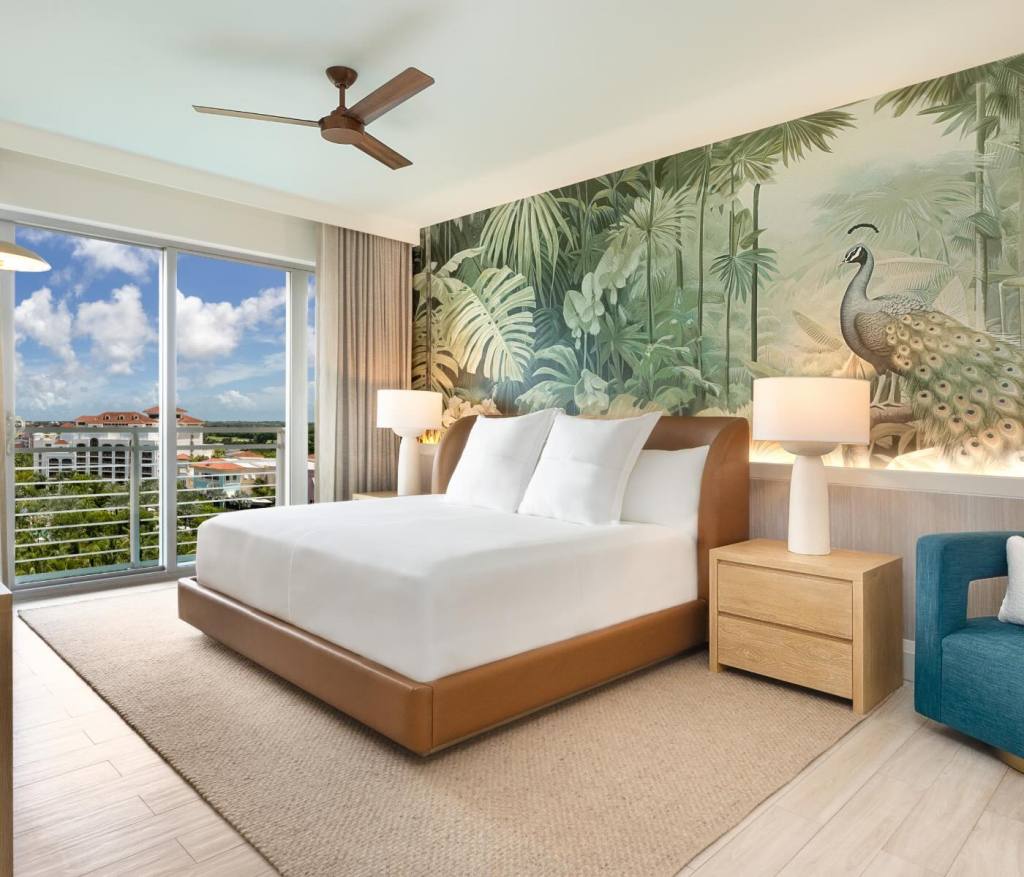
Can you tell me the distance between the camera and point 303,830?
67.9 inches

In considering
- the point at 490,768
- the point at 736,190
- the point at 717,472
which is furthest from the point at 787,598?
the point at 736,190

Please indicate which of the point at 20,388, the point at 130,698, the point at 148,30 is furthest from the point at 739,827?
the point at 20,388

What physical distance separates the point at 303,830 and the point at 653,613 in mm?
1583

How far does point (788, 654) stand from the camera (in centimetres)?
262

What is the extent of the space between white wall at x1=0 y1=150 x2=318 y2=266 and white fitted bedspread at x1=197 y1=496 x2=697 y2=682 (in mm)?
2149

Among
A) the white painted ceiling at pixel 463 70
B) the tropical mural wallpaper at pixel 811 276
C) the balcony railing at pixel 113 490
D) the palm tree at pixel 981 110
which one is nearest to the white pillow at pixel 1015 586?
the tropical mural wallpaper at pixel 811 276

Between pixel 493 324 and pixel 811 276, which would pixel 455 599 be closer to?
pixel 811 276

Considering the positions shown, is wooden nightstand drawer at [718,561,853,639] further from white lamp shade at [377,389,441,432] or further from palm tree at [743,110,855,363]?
white lamp shade at [377,389,441,432]

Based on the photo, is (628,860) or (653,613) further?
(653,613)

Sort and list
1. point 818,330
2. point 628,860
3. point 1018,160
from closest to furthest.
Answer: point 628,860
point 1018,160
point 818,330

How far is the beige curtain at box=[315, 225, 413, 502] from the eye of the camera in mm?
4918

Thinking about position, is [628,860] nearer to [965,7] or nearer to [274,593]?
[274,593]

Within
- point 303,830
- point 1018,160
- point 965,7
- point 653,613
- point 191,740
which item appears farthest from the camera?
point 653,613

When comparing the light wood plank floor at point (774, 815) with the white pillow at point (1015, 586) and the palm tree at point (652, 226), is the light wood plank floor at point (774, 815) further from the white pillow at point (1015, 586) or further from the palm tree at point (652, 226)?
the palm tree at point (652, 226)
